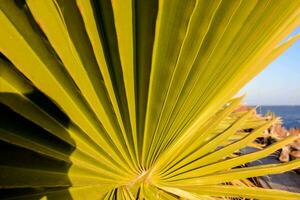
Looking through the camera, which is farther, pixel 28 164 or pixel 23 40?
pixel 28 164

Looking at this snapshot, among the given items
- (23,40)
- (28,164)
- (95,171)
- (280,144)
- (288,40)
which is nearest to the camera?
(23,40)

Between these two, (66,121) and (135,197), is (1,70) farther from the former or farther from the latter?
(135,197)

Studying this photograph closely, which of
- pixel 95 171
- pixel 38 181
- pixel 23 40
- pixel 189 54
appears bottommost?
A: pixel 38 181

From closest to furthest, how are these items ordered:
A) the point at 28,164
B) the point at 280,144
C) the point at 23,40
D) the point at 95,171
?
the point at 23,40, the point at 28,164, the point at 95,171, the point at 280,144

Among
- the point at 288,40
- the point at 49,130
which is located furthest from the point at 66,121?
the point at 288,40

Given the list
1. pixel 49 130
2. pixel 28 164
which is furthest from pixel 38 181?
pixel 49 130

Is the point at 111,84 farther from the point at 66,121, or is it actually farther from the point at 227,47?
the point at 227,47

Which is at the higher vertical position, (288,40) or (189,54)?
(288,40)
